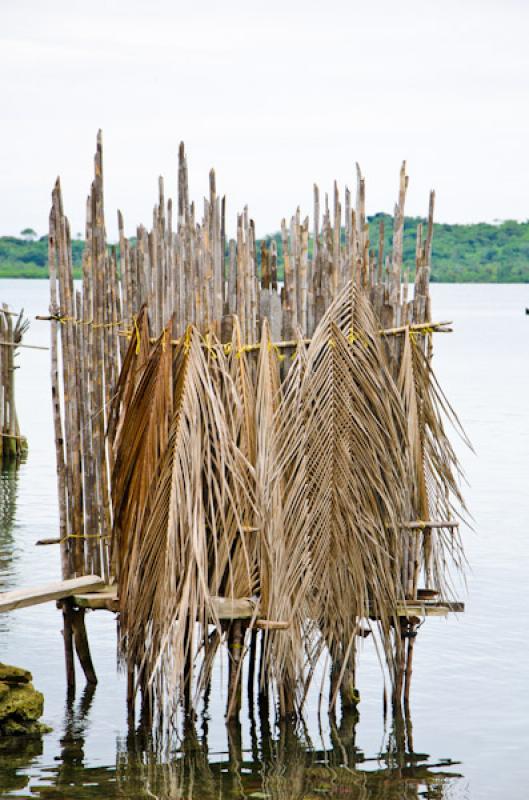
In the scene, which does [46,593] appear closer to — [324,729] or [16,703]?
[16,703]

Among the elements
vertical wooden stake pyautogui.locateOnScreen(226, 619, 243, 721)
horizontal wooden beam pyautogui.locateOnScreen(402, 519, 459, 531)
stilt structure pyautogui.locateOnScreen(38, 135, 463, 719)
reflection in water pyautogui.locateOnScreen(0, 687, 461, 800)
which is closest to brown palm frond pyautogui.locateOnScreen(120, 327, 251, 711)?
stilt structure pyautogui.locateOnScreen(38, 135, 463, 719)

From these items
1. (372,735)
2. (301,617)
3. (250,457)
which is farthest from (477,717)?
(250,457)

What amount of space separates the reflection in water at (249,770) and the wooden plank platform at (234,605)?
2.95ft

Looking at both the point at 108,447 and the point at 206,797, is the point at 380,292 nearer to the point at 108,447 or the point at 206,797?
the point at 108,447

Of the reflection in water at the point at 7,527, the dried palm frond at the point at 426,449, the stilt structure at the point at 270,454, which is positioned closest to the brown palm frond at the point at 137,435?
the stilt structure at the point at 270,454

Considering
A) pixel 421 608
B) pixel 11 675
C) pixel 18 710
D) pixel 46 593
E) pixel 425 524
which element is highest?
pixel 425 524

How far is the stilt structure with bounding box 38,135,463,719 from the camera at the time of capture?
789 cm

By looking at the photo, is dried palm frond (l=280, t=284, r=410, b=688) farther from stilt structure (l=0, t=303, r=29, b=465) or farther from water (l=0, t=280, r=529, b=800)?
stilt structure (l=0, t=303, r=29, b=465)

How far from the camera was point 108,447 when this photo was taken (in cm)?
905

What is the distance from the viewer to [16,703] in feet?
27.5

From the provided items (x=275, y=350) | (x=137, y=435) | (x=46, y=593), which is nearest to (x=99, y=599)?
(x=46, y=593)

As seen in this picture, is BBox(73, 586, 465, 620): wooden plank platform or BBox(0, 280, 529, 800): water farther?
BBox(73, 586, 465, 620): wooden plank platform

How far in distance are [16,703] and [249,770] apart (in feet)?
5.14

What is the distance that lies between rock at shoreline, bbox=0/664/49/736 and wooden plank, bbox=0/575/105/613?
1.43 ft
